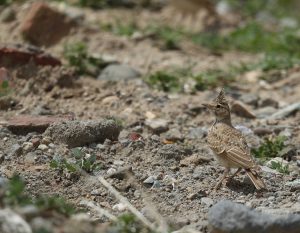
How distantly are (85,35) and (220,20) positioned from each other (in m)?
3.44

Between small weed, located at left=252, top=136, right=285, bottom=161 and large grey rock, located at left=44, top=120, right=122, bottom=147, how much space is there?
1512mm

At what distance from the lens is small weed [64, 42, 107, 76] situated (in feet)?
32.9

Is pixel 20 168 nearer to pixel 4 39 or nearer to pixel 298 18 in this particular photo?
pixel 4 39

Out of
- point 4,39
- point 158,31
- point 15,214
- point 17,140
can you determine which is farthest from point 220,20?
point 15,214

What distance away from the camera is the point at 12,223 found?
15.1ft

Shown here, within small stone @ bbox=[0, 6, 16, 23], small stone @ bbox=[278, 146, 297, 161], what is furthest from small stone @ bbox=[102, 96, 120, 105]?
small stone @ bbox=[0, 6, 16, 23]

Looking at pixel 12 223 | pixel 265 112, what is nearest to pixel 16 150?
pixel 12 223

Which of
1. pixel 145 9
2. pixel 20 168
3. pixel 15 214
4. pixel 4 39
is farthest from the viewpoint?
pixel 145 9

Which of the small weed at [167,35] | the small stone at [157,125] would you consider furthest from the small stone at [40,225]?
the small weed at [167,35]

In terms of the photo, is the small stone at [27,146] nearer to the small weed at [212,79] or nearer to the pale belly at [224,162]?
the pale belly at [224,162]

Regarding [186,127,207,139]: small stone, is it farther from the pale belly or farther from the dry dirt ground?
the pale belly

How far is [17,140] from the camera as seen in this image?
7.57 metres

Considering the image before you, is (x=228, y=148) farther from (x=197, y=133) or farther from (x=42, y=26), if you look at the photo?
(x=42, y=26)

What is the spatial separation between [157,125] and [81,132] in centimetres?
131
